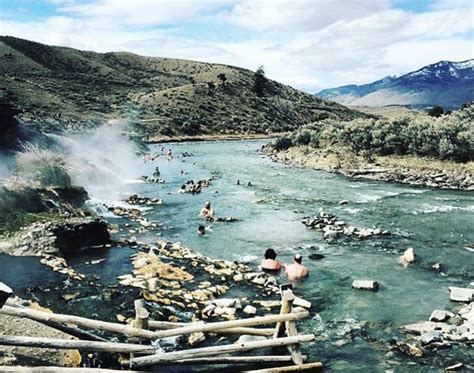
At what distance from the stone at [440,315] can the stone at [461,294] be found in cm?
164

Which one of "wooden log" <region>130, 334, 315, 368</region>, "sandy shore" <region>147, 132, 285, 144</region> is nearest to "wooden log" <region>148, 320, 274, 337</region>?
"wooden log" <region>130, 334, 315, 368</region>

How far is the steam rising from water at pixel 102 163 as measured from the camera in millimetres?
40616

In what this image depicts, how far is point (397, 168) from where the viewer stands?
5084cm

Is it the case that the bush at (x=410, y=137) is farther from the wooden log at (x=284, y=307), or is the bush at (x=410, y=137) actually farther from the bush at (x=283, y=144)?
the wooden log at (x=284, y=307)

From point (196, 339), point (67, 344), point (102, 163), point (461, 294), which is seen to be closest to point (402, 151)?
point (102, 163)

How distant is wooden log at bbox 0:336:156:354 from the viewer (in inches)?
446

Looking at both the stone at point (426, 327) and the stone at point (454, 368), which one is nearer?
the stone at point (454, 368)

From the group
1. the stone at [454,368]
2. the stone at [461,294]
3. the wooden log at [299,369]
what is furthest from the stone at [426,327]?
the wooden log at [299,369]

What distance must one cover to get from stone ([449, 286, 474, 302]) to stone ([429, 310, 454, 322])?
1636mm

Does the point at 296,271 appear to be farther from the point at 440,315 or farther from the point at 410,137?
the point at 410,137

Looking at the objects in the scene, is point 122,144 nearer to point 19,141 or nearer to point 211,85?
point 19,141

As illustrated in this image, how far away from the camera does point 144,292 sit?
18766mm

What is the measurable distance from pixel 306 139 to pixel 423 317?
2223 inches

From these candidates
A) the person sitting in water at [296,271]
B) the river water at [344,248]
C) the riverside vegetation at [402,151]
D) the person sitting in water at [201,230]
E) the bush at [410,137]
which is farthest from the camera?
the bush at [410,137]
